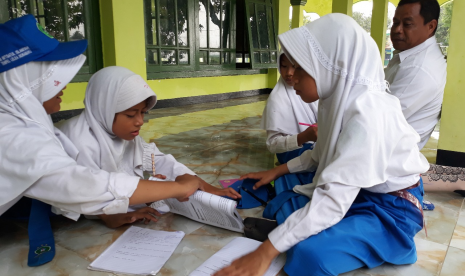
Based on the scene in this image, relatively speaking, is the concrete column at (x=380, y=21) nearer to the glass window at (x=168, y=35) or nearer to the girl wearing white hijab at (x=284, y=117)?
the glass window at (x=168, y=35)

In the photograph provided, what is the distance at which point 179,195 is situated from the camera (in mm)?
1289

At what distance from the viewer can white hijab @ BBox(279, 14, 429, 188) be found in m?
1.00

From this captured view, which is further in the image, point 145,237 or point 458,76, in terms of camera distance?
point 458,76

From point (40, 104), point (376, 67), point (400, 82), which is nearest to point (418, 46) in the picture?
point (400, 82)

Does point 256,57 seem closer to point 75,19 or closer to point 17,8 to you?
point 75,19

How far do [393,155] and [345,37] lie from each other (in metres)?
0.40


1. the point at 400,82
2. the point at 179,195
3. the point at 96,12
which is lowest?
the point at 179,195

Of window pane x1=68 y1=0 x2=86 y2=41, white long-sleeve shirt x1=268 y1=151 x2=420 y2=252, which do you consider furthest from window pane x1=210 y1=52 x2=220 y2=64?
white long-sleeve shirt x1=268 y1=151 x2=420 y2=252

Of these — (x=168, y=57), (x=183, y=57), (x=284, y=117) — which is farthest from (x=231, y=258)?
(x=183, y=57)

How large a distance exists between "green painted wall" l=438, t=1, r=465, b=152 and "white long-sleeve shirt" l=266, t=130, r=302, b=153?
1.08m

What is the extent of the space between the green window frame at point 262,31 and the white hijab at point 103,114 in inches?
207

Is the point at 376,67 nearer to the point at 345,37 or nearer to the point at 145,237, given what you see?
the point at 345,37

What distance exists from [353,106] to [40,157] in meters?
0.95

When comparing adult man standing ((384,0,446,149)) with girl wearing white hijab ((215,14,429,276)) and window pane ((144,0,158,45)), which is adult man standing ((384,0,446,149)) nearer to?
girl wearing white hijab ((215,14,429,276))
